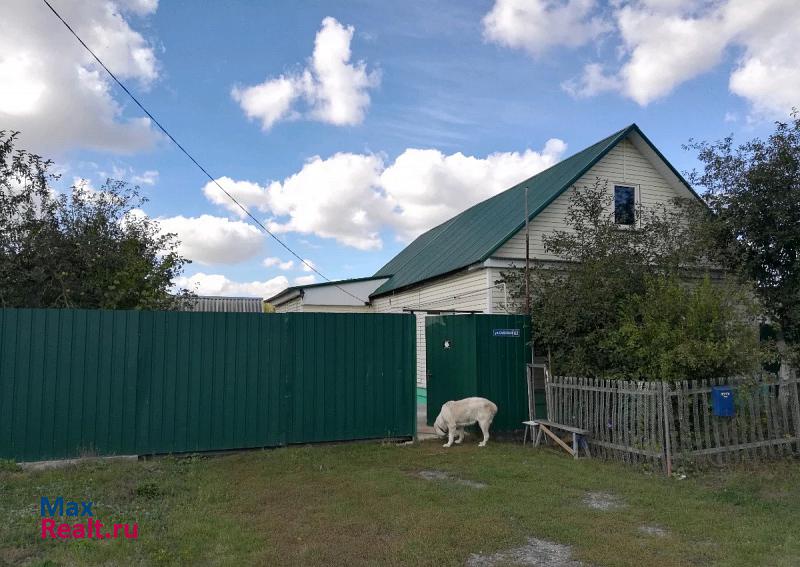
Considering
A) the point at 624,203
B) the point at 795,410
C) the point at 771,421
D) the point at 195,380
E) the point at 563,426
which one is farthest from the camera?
the point at 624,203

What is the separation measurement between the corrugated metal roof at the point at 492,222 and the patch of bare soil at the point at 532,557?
768 cm

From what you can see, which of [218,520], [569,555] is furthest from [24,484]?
[569,555]

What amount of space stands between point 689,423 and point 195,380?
23.1ft

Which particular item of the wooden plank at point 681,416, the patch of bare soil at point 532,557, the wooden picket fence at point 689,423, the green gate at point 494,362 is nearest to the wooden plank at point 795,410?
the wooden picket fence at point 689,423

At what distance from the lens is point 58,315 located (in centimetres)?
800

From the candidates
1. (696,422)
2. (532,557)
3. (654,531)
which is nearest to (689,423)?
(696,422)

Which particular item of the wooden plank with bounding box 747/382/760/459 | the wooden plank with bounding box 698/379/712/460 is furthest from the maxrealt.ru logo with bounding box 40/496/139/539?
the wooden plank with bounding box 747/382/760/459

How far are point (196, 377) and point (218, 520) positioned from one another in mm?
3452

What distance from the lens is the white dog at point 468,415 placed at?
9.58m

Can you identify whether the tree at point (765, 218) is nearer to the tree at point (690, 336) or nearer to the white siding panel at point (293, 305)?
the tree at point (690, 336)

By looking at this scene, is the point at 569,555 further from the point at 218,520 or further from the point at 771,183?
the point at 771,183

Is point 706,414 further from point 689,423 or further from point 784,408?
point 784,408

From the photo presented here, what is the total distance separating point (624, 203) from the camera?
14195mm

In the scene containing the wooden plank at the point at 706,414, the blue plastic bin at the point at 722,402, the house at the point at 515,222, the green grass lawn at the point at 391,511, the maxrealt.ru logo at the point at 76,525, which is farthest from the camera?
the house at the point at 515,222
